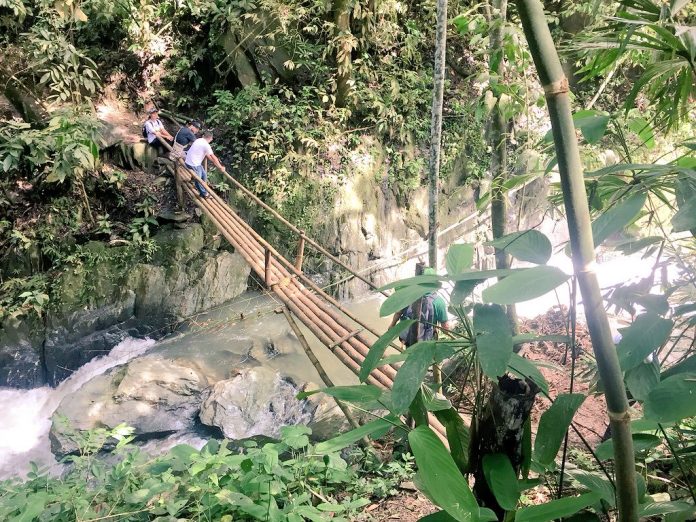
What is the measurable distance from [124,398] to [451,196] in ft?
18.2

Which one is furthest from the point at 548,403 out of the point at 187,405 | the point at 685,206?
the point at 685,206

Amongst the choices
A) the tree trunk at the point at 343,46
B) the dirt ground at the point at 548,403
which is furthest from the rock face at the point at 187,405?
the tree trunk at the point at 343,46

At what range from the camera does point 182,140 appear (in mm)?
6359

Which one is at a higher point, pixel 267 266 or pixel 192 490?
pixel 267 266

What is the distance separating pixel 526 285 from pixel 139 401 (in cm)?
458

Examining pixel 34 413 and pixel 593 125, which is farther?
pixel 34 413

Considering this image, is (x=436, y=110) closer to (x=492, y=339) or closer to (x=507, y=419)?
(x=507, y=419)

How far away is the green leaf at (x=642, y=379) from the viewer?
626 mm

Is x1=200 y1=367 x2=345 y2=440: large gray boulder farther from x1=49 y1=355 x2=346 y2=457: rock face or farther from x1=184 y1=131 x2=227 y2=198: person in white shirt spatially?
x1=184 y1=131 x2=227 y2=198: person in white shirt

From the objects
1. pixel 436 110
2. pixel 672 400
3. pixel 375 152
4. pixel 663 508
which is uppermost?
pixel 375 152

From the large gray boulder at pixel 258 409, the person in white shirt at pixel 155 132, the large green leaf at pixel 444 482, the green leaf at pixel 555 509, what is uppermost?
the person in white shirt at pixel 155 132

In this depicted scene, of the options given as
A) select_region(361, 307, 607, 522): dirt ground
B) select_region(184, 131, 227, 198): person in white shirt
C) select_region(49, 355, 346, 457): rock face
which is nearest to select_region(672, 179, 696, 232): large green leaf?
select_region(361, 307, 607, 522): dirt ground

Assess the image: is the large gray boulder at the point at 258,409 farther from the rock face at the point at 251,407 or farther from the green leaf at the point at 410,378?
the green leaf at the point at 410,378

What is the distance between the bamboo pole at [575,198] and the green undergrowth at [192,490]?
86 cm
